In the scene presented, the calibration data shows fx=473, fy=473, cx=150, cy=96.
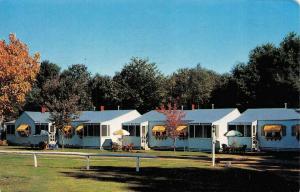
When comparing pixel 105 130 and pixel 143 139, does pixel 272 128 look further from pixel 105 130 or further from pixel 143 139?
pixel 105 130

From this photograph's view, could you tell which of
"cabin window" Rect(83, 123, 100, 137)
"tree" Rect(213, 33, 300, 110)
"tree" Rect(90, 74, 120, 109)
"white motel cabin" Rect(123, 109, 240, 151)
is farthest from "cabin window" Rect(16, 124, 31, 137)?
"tree" Rect(213, 33, 300, 110)

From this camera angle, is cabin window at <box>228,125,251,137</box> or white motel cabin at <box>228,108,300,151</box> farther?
cabin window at <box>228,125,251,137</box>

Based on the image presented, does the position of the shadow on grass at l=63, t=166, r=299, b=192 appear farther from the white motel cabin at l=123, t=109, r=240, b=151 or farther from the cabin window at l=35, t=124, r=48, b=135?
the cabin window at l=35, t=124, r=48, b=135

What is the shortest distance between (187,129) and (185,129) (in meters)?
0.24

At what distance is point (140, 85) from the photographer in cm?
6994

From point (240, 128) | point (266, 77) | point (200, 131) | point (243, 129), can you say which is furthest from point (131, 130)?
point (266, 77)

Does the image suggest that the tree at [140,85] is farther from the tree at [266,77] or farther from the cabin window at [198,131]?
the cabin window at [198,131]

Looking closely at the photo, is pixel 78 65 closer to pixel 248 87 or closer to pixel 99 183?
pixel 248 87

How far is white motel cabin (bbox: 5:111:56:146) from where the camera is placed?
55.4 metres

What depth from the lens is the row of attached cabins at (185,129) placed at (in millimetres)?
44156

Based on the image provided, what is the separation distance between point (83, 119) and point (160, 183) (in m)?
34.2

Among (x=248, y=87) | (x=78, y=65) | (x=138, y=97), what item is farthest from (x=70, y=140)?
(x=78, y=65)

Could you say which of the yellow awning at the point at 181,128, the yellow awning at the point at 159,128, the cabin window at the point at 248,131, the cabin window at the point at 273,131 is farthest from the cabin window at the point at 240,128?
the yellow awning at the point at 159,128

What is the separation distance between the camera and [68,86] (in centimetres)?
7219
